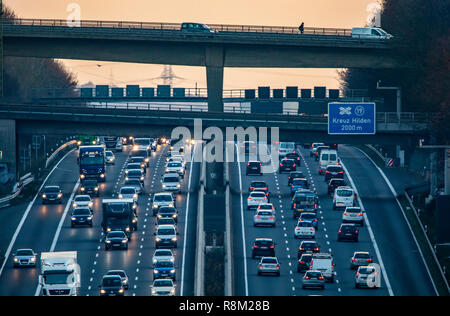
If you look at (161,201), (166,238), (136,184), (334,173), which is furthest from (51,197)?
(334,173)

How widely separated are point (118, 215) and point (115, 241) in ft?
10.2

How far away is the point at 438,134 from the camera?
91750 mm

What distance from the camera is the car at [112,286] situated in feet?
172

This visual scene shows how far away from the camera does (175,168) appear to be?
10138 centimetres

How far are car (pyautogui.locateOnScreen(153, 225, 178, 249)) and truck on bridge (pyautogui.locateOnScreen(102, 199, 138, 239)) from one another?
272 centimetres

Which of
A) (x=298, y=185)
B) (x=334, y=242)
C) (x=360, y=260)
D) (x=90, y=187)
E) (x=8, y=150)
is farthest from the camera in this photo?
(x=8, y=150)

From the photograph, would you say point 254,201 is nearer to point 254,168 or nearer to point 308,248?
point 308,248

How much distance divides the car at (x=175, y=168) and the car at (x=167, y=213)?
2312 cm

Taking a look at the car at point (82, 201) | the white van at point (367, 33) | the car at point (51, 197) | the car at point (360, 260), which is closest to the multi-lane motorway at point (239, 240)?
the car at point (360, 260)

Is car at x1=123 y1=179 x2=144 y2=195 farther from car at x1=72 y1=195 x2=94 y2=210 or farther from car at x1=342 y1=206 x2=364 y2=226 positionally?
car at x1=342 y1=206 x2=364 y2=226

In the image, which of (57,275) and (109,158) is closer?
(57,275)

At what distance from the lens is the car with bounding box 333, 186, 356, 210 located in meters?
83.7

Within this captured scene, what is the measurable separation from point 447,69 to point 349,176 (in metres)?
13.5

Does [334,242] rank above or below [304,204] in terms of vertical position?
below
